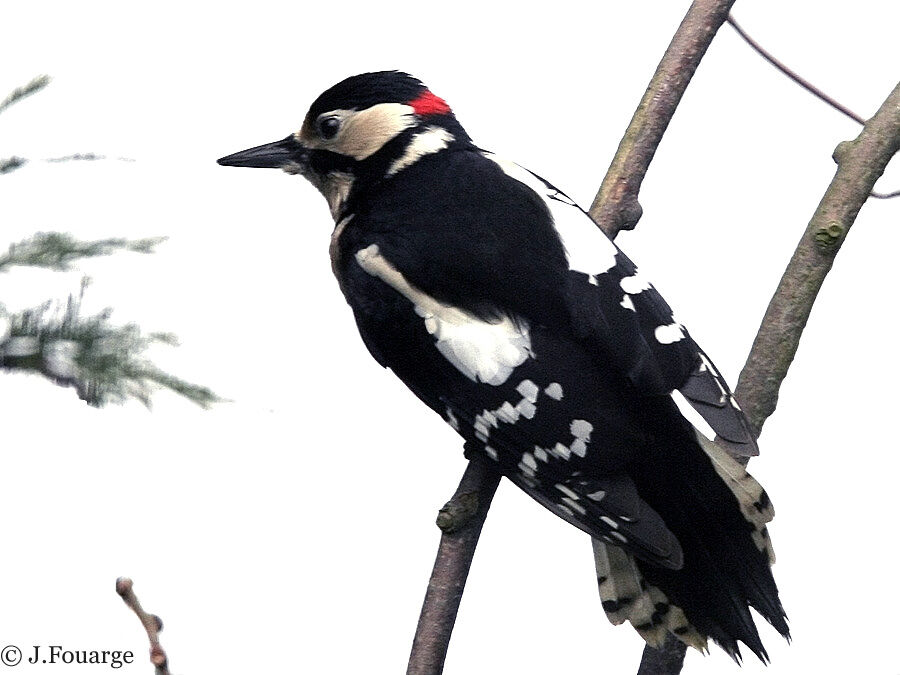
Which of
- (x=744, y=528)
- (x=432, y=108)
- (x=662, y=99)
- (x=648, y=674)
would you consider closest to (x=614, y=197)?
(x=662, y=99)

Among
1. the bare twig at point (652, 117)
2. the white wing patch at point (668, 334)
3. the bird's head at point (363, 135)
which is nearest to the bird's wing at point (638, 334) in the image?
the white wing patch at point (668, 334)

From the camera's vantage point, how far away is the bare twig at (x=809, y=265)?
5.16 ft

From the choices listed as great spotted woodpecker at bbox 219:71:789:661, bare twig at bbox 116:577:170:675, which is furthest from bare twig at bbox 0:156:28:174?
great spotted woodpecker at bbox 219:71:789:661

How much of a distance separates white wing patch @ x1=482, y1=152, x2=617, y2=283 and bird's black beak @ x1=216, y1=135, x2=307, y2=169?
29 cm

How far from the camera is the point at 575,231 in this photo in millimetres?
1580

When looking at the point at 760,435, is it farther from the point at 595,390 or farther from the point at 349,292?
the point at 349,292

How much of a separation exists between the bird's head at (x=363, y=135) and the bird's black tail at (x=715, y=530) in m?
0.57

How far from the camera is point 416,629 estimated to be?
148cm

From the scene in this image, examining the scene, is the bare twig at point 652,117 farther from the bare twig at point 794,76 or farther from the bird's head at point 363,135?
the bird's head at point 363,135

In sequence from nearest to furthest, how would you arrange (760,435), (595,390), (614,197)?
(595,390) → (760,435) → (614,197)

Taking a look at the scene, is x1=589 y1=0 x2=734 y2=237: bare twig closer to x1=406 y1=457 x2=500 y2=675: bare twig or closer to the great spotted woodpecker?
the great spotted woodpecker

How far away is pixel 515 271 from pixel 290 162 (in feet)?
1.52

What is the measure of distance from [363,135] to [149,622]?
2.96 ft

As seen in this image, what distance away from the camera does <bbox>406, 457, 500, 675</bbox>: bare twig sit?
4.81ft
